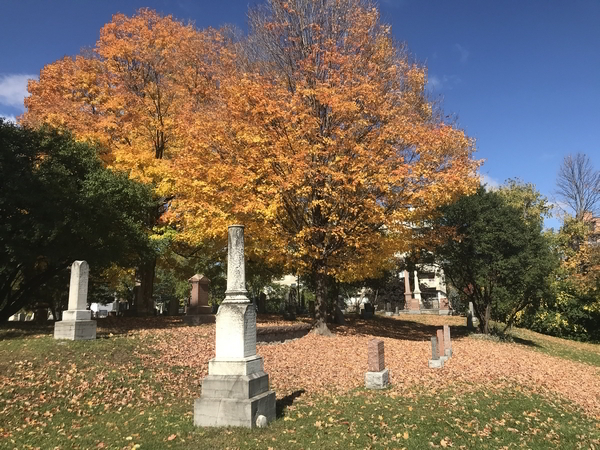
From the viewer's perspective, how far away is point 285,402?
27.6 feet

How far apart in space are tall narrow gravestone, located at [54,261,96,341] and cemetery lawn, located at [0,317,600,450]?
18.8 inches

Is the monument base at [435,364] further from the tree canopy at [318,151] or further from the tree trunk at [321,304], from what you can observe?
the tree trunk at [321,304]

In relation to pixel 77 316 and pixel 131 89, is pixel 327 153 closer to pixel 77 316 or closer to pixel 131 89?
pixel 77 316

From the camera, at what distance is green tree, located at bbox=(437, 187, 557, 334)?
2103 cm

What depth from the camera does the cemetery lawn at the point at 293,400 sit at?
657 cm

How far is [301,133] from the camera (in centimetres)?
1506

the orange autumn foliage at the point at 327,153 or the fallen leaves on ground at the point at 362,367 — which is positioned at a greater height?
the orange autumn foliage at the point at 327,153

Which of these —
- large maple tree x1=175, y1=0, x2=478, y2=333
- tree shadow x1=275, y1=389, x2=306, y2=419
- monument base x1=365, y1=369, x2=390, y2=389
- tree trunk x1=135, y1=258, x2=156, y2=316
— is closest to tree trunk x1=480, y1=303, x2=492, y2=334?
large maple tree x1=175, y1=0, x2=478, y2=333

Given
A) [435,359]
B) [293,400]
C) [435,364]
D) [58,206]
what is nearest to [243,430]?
[293,400]

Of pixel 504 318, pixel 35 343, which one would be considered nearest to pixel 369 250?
pixel 35 343

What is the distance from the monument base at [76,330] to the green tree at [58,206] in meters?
3.30

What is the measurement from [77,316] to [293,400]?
24.8 feet

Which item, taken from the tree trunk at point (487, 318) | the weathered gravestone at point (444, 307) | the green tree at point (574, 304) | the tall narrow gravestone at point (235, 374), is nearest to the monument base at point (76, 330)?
the tall narrow gravestone at point (235, 374)

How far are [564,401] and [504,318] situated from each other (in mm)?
19907
